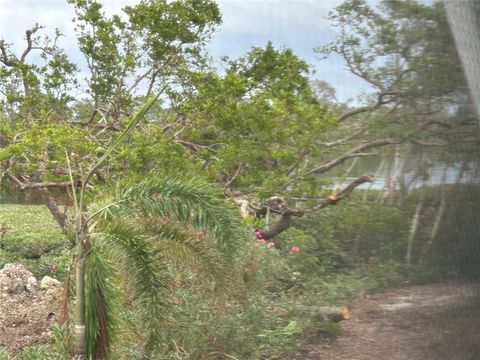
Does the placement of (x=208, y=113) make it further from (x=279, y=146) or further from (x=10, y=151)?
(x=10, y=151)

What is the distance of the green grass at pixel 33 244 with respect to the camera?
10445mm

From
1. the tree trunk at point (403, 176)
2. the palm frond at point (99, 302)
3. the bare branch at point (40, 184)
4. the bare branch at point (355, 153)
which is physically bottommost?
the palm frond at point (99, 302)

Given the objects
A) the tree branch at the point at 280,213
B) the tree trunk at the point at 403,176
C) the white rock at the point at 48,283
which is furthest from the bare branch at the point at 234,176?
the tree trunk at the point at 403,176

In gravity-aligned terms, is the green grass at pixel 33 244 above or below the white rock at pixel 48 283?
above

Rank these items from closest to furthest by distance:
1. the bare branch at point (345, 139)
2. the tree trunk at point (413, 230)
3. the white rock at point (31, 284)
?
the tree trunk at point (413, 230) < the bare branch at point (345, 139) < the white rock at point (31, 284)

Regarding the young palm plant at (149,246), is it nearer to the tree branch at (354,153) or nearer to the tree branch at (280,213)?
the tree branch at (354,153)

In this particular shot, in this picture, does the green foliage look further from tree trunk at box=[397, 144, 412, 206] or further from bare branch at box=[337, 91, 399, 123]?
tree trunk at box=[397, 144, 412, 206]

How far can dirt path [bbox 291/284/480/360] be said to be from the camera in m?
2.37

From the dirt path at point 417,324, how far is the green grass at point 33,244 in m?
6.39

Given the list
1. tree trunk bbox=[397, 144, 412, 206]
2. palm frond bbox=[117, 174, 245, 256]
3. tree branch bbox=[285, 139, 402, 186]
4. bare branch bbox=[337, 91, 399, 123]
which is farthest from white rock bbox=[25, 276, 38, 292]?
tree trunk bbox=[397, 144, 412, 206]

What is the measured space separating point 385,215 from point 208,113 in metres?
4.99

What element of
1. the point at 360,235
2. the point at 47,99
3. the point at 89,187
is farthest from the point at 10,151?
the point at 360,235

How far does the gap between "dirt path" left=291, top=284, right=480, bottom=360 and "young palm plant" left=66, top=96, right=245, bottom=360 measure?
4.76 feet

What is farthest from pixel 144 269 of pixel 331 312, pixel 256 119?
pixel 256 119
